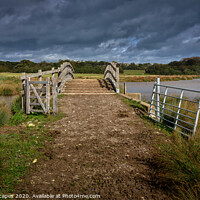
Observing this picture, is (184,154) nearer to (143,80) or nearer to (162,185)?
(162,185)

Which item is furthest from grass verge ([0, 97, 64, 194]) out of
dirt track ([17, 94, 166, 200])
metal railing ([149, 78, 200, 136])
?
metal railing ([149, 78, 200, 136])

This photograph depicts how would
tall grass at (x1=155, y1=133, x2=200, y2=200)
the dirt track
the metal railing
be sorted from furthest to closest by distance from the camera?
1. the metal railing
2. the dirt track
3. tall grass at (x1=155, y1=133, x2=200, y2=200)

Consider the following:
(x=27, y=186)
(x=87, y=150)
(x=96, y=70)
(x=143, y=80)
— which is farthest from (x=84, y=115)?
(x=96, y=70)

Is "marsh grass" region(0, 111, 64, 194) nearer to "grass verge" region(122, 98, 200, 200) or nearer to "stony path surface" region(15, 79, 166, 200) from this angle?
"stony path surface" region(15, 79, 166, 200)

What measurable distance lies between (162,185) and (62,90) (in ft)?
40.8

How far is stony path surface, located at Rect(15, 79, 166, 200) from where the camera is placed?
305 centimetres

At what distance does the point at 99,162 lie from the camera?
3941 mm

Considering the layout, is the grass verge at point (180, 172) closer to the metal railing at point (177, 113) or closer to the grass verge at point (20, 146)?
the metal railing at point (177, 113)

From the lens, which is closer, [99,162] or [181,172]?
[181,172]

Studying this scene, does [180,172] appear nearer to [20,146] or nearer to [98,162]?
[98,162]

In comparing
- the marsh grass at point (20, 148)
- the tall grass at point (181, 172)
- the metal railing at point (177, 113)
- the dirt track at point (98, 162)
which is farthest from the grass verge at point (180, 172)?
the marsh grass at point (20, 148)

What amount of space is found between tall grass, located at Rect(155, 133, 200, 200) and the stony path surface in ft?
0.80

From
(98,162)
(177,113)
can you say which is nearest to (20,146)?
(98,162)

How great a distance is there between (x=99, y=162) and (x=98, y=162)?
0.07 feet
